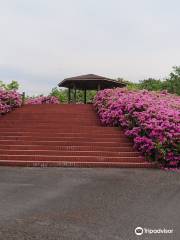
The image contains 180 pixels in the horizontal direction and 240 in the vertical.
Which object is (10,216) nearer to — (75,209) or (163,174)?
(75,209)

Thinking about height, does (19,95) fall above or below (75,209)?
above

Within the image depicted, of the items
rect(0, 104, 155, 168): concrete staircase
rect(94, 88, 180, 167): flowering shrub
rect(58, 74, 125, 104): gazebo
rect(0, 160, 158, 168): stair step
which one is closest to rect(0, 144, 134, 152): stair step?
rect(0, 104, 155, 168): concrete staircase

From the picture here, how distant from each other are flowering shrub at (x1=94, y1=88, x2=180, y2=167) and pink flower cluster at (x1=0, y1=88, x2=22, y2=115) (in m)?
5.32

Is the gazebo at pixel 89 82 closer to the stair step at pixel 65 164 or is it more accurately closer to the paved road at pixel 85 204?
the stair step at pixel 65 164

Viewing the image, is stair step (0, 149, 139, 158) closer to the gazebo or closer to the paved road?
the paved road

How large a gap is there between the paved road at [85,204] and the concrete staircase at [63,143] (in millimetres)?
1322

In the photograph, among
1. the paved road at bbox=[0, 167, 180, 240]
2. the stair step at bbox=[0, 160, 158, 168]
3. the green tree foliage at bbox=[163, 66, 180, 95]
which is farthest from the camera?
the green tree foliage at bbox=[163, 66, 180, 95]

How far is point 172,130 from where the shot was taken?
48.7 feet

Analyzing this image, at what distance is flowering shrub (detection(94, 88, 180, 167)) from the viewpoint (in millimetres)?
14289

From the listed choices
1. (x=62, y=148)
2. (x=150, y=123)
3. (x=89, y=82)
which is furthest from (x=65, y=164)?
(x=89, y=82)

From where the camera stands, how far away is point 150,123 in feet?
50.8

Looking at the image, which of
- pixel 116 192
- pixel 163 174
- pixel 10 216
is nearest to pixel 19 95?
pixel 163 174

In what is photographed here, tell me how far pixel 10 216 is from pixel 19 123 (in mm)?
12463

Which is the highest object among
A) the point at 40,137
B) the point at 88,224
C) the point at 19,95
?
the point at 19,95
